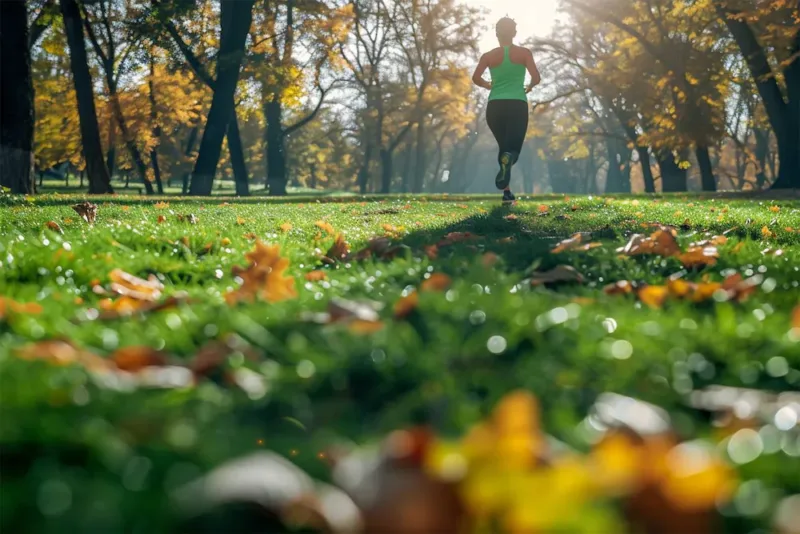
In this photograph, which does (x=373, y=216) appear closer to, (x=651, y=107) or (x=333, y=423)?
(x=333, y=423)

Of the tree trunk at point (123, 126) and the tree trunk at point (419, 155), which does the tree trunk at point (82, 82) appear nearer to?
the tree trunk at point (123, 126)

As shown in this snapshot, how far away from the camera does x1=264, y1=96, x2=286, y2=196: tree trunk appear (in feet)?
116

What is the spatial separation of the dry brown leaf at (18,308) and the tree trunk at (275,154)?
32.6 m

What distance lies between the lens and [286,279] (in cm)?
295

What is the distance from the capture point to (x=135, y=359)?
5.95 ft

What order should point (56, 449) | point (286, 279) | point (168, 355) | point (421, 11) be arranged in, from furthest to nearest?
point (421, 11) < point (286, 279) < point (168, 355) < point (56, 449)

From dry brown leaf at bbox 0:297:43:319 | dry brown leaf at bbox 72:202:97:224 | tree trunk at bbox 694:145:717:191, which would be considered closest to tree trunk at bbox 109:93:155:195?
tree trunk at bbox 694:145:717:191

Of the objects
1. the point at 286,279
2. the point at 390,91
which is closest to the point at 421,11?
the point at 390,91

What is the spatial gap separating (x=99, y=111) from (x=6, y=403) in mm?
35073

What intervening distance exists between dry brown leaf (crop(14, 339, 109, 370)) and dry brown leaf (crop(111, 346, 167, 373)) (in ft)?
0.11

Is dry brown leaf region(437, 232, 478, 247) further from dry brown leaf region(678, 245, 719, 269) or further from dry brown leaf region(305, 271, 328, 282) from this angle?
dry brown leaf region(678, 245, 719, 269)

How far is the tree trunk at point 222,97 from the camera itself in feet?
65.3

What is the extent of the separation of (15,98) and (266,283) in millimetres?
11940

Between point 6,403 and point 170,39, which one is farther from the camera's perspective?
point 170,39
